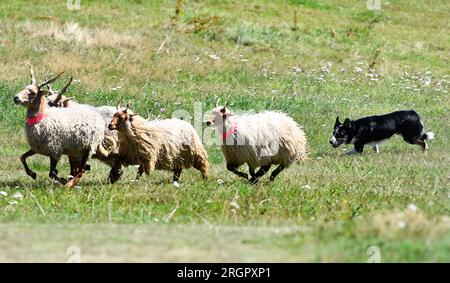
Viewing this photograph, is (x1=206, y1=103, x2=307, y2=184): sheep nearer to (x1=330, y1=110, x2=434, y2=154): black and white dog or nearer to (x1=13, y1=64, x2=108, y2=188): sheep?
(x1=13, y1=64, x2=108, y2=188): sheep

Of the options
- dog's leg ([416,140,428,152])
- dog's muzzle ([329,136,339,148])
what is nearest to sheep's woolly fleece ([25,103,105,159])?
dog's muzzle ([329,136,339,148])

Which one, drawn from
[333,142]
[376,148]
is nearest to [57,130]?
[333,142]

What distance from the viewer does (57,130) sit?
571 inches

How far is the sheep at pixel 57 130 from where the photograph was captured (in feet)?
47.4

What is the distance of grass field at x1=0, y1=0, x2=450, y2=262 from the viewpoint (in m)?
8.15

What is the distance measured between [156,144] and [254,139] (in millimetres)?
1580

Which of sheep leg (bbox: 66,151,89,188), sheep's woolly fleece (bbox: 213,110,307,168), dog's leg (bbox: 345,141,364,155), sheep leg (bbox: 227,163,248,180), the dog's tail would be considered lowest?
dog's leg (bbox: 345,141,364,155)

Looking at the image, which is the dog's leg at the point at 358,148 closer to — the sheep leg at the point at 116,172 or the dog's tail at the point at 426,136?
the dog's tail at the point at 426,136

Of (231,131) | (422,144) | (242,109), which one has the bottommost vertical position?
(422,144)

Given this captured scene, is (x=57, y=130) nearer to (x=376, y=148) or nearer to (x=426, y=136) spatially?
(x=376, y=148)

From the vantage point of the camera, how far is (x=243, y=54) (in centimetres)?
2923

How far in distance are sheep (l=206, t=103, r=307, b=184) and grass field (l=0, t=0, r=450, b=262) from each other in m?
0.43

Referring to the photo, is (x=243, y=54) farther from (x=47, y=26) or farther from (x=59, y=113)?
(x=59, y=113)
